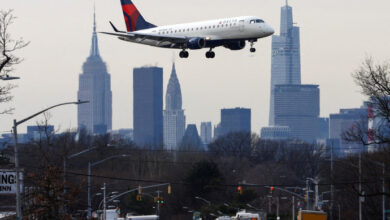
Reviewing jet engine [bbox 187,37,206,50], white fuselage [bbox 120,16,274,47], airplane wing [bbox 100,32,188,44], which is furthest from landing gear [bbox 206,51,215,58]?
airplane wing [bbox 100,32,188,44]

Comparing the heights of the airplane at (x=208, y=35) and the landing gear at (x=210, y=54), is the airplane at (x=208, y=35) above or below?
above

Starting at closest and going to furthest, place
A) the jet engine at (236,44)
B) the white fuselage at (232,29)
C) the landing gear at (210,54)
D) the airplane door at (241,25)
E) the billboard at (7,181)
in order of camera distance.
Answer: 1. the billboard at (7,181)
2. the white fuselage at (232,29)
3. the airplane door at (241,25)
4. the jet engine at (236,44)
5. the landing gear at (210,54)

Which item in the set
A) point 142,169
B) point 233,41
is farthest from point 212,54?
point 142,169

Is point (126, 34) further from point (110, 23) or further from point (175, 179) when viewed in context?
point (175, 179)

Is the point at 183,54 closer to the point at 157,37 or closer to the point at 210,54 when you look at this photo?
the point at 210,54

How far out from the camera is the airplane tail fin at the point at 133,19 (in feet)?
290

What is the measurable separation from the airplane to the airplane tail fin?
8.42 meters

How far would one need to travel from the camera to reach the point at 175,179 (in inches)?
4483

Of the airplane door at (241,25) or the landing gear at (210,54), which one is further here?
the landing gear at (210,54)

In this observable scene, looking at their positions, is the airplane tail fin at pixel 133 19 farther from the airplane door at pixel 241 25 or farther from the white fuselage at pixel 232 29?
the airplane door at pixel 241 25

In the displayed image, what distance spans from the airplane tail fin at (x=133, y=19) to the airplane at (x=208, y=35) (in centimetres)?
842

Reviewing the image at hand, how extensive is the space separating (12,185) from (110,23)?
38.7m

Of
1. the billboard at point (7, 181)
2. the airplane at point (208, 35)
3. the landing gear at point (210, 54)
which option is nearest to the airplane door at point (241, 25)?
the airplane at point (208, 35)

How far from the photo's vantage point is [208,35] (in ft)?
242
